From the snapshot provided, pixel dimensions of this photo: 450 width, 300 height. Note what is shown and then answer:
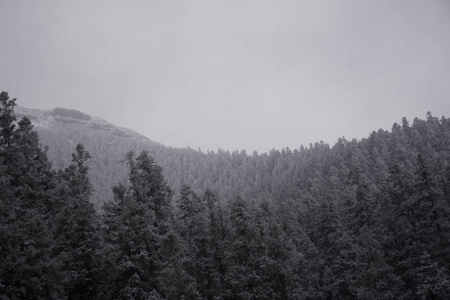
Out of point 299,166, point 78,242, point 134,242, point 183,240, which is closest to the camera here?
point 134,242

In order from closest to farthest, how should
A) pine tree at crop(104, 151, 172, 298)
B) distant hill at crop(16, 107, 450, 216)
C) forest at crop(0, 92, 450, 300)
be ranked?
forest at crop(0, 92, 450, 300)
pine tree at crop(104, 151, 172, 298)
distant hill at crop(16, 107, 450, 216)

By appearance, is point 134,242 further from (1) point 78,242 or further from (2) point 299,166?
(2) point 299,166

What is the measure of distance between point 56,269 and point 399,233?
35.3m

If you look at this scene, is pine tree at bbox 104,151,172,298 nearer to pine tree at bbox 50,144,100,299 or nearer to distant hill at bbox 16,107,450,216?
pine tree at bbox 50,144,100,299

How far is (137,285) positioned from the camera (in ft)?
71.4

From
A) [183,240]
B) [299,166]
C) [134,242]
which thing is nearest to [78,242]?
[134,242]

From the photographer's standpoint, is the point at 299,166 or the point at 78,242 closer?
the point at 78,242

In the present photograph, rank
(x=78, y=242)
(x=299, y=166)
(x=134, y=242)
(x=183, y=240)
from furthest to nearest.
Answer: (x=299, y=166), (x=183, y=240), (x=78, y=242), (x=134, y=242)

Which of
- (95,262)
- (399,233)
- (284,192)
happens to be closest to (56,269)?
(95,262)

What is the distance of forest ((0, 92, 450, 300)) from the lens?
1967 centimetres

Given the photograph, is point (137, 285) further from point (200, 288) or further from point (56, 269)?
point (200, 288)

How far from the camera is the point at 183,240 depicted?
28.4m

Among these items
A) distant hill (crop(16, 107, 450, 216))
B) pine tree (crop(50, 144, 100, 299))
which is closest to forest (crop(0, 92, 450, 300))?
pine tree (crop(50, 144, 100, 299))

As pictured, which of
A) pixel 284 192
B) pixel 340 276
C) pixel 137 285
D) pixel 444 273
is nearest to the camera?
pixel 137 285
